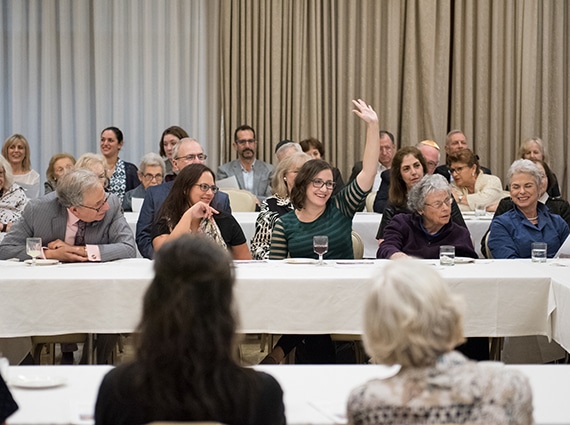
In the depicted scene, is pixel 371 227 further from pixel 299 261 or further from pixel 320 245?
pixel 320 245

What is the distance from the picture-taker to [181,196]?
205 inches

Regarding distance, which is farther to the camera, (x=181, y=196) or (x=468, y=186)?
(x=468, y=186)

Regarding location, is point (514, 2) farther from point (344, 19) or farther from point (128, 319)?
point (128, 319)

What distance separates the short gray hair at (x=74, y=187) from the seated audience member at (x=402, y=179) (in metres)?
1.90

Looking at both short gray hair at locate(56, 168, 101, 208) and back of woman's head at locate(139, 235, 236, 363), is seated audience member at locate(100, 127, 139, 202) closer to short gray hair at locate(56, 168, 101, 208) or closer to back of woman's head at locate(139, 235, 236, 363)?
short gray hair at locate(56, 168, 101, 208)

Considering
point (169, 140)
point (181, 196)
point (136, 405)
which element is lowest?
point (136, 405)

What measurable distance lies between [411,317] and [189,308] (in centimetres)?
47

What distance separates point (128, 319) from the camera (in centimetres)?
441

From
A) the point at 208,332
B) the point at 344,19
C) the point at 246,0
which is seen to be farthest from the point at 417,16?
the point at 208,332

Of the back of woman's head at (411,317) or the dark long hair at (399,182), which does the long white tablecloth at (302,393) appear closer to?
the back of woman's head at (411,317)

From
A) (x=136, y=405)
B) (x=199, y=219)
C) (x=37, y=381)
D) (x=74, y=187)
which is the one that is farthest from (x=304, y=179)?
(x=136, y=405)

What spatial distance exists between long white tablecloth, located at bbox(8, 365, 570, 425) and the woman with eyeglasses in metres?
2.18

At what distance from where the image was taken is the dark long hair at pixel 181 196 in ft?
17.0

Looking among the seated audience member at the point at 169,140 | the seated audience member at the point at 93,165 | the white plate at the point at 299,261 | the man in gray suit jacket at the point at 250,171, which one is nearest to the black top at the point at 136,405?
the white plate at the point at 299,261
